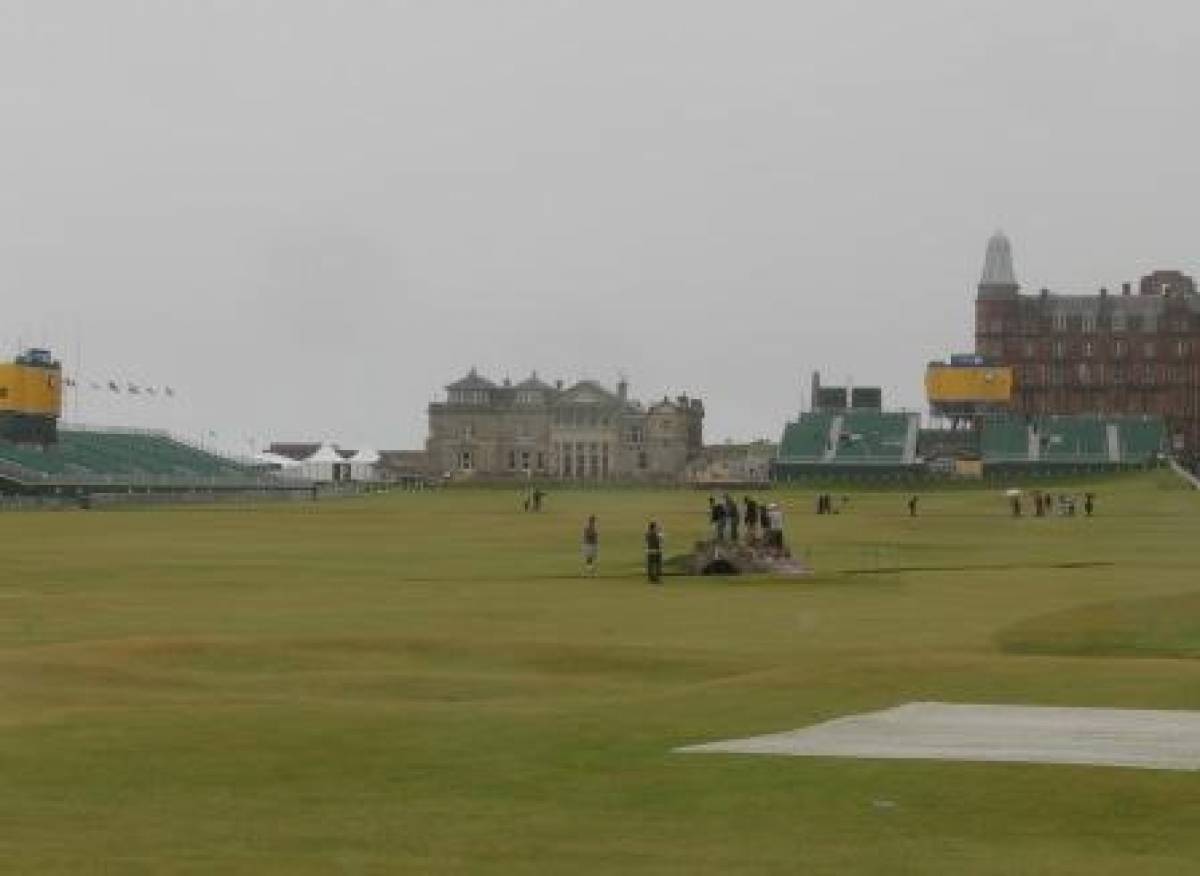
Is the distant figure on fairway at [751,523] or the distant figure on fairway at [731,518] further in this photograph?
the distant figure on fairway at [731,518]

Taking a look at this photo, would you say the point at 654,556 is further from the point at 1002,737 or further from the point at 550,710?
the point at 1002,737

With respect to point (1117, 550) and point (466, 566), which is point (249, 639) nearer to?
point (466, 566)

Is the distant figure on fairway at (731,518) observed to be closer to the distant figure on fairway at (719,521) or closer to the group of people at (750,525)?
the group of people at (750,525)

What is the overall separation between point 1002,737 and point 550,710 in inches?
241

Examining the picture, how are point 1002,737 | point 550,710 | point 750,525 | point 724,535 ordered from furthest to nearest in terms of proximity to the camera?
point 750,525
point 724,535
point 550,710
point 1002,737

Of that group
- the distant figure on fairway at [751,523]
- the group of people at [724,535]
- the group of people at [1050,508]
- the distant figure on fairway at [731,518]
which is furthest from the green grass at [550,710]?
the group of people at [1050,508]

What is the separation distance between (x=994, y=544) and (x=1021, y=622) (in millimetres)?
43910

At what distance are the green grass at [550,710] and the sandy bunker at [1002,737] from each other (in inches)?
30.0

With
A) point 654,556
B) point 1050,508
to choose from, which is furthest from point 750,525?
point 1050,508

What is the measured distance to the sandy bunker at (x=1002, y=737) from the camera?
22.5 metres

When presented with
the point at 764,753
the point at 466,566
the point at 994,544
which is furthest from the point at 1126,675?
the point at 994,544

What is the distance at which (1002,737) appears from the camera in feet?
79.8

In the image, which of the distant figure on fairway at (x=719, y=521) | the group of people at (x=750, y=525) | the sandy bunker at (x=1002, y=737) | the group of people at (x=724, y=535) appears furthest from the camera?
the distant figure on fairway at (x=719, y=521)

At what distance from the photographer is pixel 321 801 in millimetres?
20359
